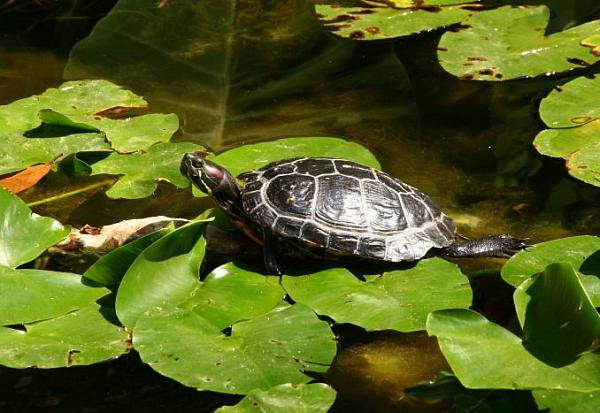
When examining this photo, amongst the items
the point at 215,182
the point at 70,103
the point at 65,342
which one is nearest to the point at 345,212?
the point at 215,182

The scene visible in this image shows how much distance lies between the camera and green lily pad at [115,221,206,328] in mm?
2377

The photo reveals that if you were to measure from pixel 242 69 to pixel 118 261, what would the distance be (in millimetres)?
1962

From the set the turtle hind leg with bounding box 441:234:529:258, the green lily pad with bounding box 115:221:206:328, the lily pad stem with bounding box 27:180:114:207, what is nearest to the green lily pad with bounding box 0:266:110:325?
the green lily pad with bounding box 115:221:206:328

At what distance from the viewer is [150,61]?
14.2 feet

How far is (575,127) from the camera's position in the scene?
3.29 metres

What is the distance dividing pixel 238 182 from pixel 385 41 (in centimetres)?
175

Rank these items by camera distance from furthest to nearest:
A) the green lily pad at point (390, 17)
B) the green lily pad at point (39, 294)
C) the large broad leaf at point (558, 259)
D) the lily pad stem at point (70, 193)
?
the green lily pad at point (390, 17) < the lily pad stem at point (70, 193) < the large broad leaf at point (558, 259) < the green lily pad at point (39, 294)

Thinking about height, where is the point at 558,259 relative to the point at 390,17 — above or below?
below

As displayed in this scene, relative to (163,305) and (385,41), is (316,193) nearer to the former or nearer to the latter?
(163,305)

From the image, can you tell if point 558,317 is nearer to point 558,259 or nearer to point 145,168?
point 558,259

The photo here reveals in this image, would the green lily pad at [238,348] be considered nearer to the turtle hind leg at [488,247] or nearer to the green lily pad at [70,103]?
the turtle hind leg at [488,247]

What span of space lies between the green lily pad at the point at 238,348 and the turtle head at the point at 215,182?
0.52 meters

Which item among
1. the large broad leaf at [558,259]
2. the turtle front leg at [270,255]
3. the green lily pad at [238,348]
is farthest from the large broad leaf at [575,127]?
the green lily pad at [238,348]

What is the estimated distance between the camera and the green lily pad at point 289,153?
10.3ft
